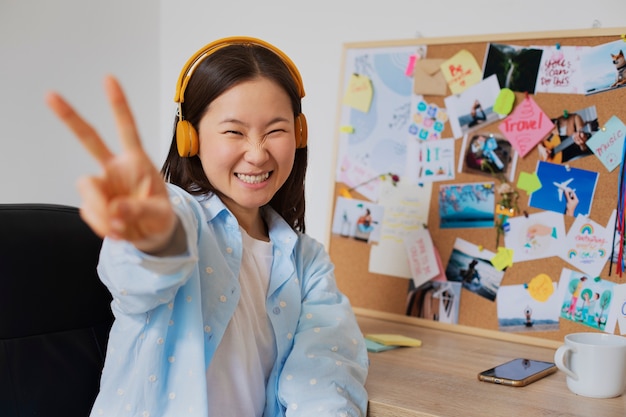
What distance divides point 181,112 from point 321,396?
48 centimetres

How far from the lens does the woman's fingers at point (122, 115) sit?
68cm

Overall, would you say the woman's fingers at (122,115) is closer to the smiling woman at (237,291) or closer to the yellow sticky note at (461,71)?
the smiling woman at (237,291)

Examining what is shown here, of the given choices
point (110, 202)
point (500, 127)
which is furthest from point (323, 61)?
point (110, 202)


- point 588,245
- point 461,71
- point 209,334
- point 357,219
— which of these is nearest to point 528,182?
point 588,245

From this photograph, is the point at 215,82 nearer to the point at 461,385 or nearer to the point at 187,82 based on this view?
the point at 187,82

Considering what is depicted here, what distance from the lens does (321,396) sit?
1133mm

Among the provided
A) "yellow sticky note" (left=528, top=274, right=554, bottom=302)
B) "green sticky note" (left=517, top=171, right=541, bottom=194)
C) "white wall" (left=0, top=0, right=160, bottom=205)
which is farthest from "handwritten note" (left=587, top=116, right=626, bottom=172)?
"white wall" (left=0, top=0, right=160, bottom=205)

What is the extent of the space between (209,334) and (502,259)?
698 millimetres

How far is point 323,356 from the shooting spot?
1.19 meters

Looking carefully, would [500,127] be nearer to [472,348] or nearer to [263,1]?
[472,348]

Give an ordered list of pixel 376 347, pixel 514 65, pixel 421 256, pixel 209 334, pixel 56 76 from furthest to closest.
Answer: pixel 56 76, pixel 421 256, pixel 514 65, pixel 376 347, pixel 209 334

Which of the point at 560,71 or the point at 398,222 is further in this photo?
the point at 398,222

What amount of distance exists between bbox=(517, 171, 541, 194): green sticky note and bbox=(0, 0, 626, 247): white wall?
0.99ft

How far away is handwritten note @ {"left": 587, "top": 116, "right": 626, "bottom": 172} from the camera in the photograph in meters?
1.43
